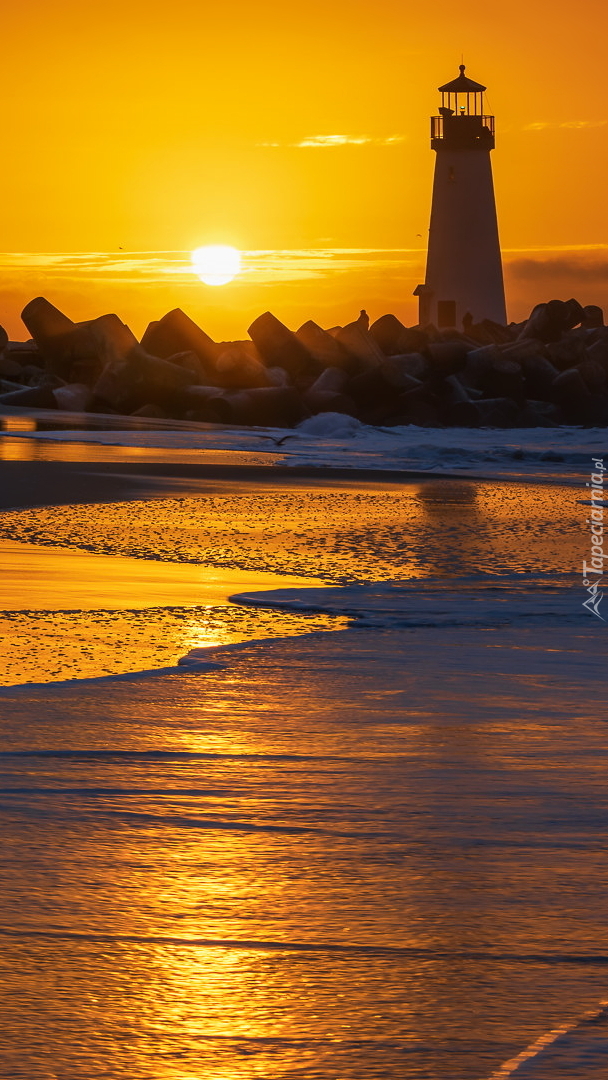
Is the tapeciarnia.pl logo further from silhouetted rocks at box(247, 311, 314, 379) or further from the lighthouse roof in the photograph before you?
the lighthouse roof

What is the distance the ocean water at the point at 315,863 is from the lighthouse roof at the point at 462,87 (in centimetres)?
5325

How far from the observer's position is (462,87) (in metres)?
56.7

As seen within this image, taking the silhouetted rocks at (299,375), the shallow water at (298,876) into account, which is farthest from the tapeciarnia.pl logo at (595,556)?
the silhouetted rocks at (299,375)

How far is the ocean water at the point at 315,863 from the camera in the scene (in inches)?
91.5

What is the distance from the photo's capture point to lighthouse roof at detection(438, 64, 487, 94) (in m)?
56.5

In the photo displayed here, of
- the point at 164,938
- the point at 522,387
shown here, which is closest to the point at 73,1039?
the point at 164,938

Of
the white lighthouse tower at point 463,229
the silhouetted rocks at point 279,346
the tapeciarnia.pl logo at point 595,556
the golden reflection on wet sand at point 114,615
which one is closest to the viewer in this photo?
the golden reflection on wet sand at point 114,615

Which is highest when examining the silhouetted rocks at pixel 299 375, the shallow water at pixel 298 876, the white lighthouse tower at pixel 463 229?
the white lighthouse tower at pixel 463 229

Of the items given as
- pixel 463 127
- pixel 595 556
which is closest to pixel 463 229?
pixel 463 127

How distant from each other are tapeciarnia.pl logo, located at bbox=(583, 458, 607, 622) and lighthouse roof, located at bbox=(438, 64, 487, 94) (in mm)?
43420

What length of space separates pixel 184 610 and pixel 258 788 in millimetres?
2943

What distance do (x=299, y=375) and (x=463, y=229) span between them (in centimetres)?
1988

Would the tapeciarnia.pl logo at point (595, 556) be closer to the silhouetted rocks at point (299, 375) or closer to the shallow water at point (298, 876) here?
the shallow water at point (298, 876)

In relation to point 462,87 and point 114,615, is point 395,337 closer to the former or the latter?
point 462,87
